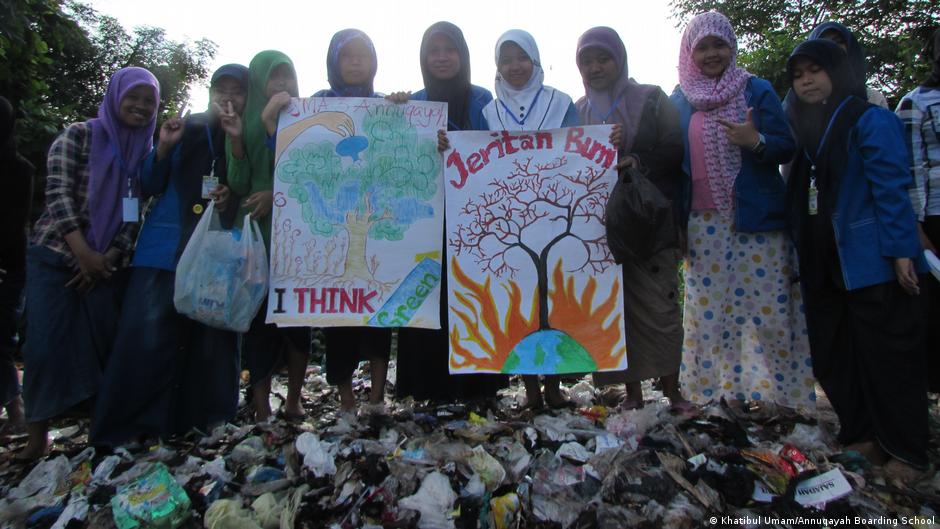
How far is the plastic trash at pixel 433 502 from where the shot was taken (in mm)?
2422

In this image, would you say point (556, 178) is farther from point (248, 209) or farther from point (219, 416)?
point (219, 416)

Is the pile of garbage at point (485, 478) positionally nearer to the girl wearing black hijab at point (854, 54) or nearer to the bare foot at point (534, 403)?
the bare foot at point (534, 403)

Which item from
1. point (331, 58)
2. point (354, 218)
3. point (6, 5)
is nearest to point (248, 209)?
point (354, 218)

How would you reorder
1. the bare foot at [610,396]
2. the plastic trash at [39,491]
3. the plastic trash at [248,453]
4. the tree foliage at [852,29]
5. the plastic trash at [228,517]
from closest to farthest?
1. the plastic trash at [228,517]
2. the plastic trash at [39,491]
3. the plastic trash at [248,453]
4. the bare foot at [610,396]
5. the tree foliage at [852,29]

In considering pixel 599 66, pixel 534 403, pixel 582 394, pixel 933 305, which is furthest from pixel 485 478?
pixel 933 305

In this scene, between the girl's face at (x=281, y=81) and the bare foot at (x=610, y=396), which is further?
the bare foot at (x=610, y=396)

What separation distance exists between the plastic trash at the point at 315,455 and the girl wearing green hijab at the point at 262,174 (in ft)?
2.17

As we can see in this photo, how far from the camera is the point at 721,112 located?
343 centimetres

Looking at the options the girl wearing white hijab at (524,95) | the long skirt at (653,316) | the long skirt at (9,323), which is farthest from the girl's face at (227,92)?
the long skirt at (653,316)

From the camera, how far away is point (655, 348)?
133 inches

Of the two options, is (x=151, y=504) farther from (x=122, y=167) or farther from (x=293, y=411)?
(x=122, y=167)

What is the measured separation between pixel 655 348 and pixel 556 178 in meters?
1.06

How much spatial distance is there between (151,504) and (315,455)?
0.67 metres

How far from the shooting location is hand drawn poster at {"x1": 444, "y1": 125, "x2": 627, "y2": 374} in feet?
10.9
